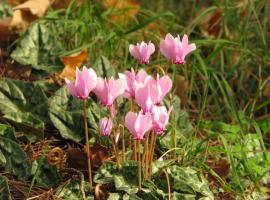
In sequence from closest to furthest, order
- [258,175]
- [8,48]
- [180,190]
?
[180,190], [258,175], [8,48]

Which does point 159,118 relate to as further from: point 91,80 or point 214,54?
point 214,54

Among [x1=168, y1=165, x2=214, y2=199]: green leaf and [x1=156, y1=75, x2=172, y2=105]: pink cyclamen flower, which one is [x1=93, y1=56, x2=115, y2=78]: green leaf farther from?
[x1=156, y1=75, x2=172, y2=105]: pink cyclamen flower

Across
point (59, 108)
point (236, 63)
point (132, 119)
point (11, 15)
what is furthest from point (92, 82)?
point (236, 63)

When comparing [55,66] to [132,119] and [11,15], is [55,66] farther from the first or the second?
[132,119]

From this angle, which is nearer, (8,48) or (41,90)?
(41,90)

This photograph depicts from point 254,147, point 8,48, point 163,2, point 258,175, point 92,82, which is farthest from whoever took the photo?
point 163,2

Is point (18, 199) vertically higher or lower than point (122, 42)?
lower

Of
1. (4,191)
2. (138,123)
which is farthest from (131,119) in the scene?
(4,191)
